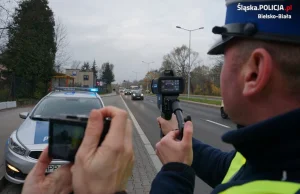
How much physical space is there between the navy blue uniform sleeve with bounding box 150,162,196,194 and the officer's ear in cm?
39

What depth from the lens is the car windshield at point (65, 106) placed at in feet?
21.4

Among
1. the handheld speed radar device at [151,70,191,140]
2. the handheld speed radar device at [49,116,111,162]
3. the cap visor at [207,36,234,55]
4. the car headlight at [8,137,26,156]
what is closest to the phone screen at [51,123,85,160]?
the handheld speed radar device at [49,116,111,162]

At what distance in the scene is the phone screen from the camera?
40.4 inches

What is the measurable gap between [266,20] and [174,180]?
677mm

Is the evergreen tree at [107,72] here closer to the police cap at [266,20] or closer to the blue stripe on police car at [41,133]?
the blue stripe on police car at [41,133]

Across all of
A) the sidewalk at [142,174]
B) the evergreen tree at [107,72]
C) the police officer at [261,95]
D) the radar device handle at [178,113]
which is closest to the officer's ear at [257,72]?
the police officer at [261,95]

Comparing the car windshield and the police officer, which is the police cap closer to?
the police officer

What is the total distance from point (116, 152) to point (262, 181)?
1.55ft

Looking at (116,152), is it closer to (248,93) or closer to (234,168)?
(248,93)

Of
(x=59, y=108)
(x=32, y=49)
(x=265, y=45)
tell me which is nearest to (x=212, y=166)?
(x=265, y=45)

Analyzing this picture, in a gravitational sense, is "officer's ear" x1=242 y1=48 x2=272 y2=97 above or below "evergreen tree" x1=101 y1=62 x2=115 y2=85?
below

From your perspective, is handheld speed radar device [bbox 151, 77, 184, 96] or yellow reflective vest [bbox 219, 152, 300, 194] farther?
handheld speed radar device [bbox 151, 77, 184, 96]

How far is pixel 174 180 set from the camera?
122 centimetres

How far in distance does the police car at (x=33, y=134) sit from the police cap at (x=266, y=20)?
147 inches
